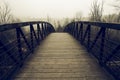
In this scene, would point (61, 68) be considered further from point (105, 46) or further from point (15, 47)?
point (15, 47)

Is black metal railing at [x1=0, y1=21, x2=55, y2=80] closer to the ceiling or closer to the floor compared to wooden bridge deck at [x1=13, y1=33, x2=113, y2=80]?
closer to the ceiling

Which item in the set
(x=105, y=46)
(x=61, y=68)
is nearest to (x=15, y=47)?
(x=61, y=68)

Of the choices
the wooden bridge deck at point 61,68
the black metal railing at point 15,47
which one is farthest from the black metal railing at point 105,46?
the black metal railing at point 15,47

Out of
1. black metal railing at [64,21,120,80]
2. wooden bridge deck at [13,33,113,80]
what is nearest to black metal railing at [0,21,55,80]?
wooden bridge deck at [13,33,113,80]

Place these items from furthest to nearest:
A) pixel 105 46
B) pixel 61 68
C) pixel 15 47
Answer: pixel 15 47 → pixel 105 46 → pixel 61 68

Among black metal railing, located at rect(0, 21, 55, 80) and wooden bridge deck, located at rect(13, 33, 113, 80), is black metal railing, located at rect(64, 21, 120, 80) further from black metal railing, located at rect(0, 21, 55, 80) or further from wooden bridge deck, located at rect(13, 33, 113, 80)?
black metal railing, located at rect(0, 21, 55, 80)

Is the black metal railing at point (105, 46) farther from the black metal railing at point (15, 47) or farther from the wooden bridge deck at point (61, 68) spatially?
the black metal railing at point (15, 47)

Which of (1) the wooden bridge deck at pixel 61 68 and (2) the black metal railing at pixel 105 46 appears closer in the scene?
(2) the black metal railing at pixel 105 46

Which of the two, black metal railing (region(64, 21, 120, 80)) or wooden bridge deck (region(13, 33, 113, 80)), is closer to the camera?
black metal railing (region(64, 21, 120, 80))

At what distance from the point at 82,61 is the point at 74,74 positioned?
1.10 meters

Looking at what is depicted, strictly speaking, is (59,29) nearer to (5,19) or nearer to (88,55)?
(5,19)

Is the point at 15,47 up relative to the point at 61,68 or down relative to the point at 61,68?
up

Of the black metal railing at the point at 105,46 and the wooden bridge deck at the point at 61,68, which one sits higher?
the black metal railing at the point at 105,46

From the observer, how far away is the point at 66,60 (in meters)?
5.37
